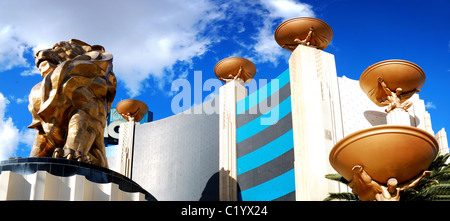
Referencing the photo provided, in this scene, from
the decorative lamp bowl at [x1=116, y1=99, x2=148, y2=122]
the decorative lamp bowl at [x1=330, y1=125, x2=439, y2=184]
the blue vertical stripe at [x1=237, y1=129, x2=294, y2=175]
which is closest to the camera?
the decorative lamp bowl at [x1=330, y1=125, x2=439, y2=184]

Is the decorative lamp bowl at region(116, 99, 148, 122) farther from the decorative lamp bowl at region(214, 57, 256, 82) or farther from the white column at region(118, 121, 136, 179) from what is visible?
the decorative lamp bowl at region(214, 57, 256, 82)

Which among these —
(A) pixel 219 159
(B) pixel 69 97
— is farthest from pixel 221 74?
(B) pixel 69 97

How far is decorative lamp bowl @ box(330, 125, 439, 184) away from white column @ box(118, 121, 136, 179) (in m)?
20.4

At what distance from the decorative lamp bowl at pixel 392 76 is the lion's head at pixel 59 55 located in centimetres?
942

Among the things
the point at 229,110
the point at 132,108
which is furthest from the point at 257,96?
the point at 132,108

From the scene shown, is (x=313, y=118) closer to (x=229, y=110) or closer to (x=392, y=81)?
(x=392, y=81)

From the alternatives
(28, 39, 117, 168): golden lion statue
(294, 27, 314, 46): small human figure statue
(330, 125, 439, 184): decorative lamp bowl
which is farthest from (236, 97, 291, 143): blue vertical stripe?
(330, 125, 439, 184): decorative lamp bowl

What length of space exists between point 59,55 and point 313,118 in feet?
30.7

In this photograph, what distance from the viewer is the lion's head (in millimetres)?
16234

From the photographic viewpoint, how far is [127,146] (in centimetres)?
2886

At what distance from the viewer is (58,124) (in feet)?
49.6
